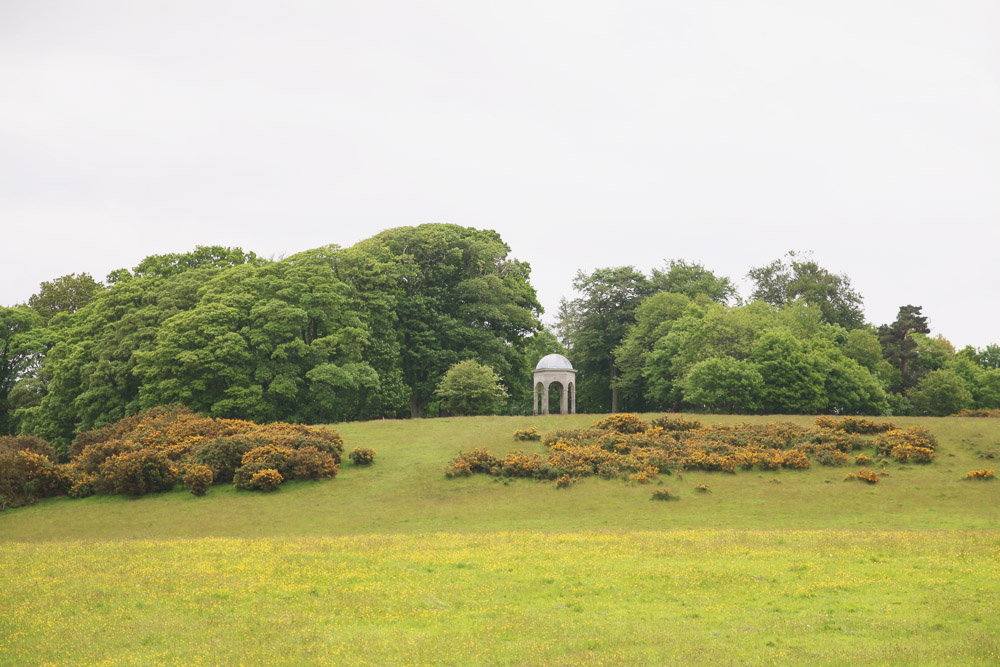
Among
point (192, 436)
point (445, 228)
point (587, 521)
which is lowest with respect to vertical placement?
point (587, 521)

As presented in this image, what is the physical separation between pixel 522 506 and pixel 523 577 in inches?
477

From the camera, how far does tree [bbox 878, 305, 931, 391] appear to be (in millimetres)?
75062

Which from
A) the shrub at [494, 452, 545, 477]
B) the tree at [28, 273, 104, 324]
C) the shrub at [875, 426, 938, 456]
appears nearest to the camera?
the shrub at [494, 452, 545, 477]

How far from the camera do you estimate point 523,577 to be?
57.3ft

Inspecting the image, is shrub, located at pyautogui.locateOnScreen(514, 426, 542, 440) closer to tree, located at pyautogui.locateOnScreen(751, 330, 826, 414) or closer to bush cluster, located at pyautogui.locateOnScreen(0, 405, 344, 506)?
bush cluster, located at pyautogui.locateOnScreen(0, 405, 344, 506)

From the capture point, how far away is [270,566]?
18547mm

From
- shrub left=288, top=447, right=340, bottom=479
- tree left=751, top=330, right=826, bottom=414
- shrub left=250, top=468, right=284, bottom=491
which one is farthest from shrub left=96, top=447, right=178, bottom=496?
tree left=751, top=330, right=826, bottom=414

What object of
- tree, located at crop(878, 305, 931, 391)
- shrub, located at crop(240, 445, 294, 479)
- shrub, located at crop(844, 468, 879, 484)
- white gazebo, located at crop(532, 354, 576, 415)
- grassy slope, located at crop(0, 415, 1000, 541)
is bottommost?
grassy slope, located at crop(0, 415, 1000, 541)

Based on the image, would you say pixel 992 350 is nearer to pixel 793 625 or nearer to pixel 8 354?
pixel 793 625

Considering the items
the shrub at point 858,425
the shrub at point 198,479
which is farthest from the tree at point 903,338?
the shrub at point 198,479

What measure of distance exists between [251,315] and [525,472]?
26.1 m

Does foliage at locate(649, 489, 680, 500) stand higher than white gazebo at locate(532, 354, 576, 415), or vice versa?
white gazebo at locate(532, 354, 576, 415)

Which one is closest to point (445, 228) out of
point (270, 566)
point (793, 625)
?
point (270, 566)

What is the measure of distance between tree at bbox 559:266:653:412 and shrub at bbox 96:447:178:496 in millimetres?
50841
